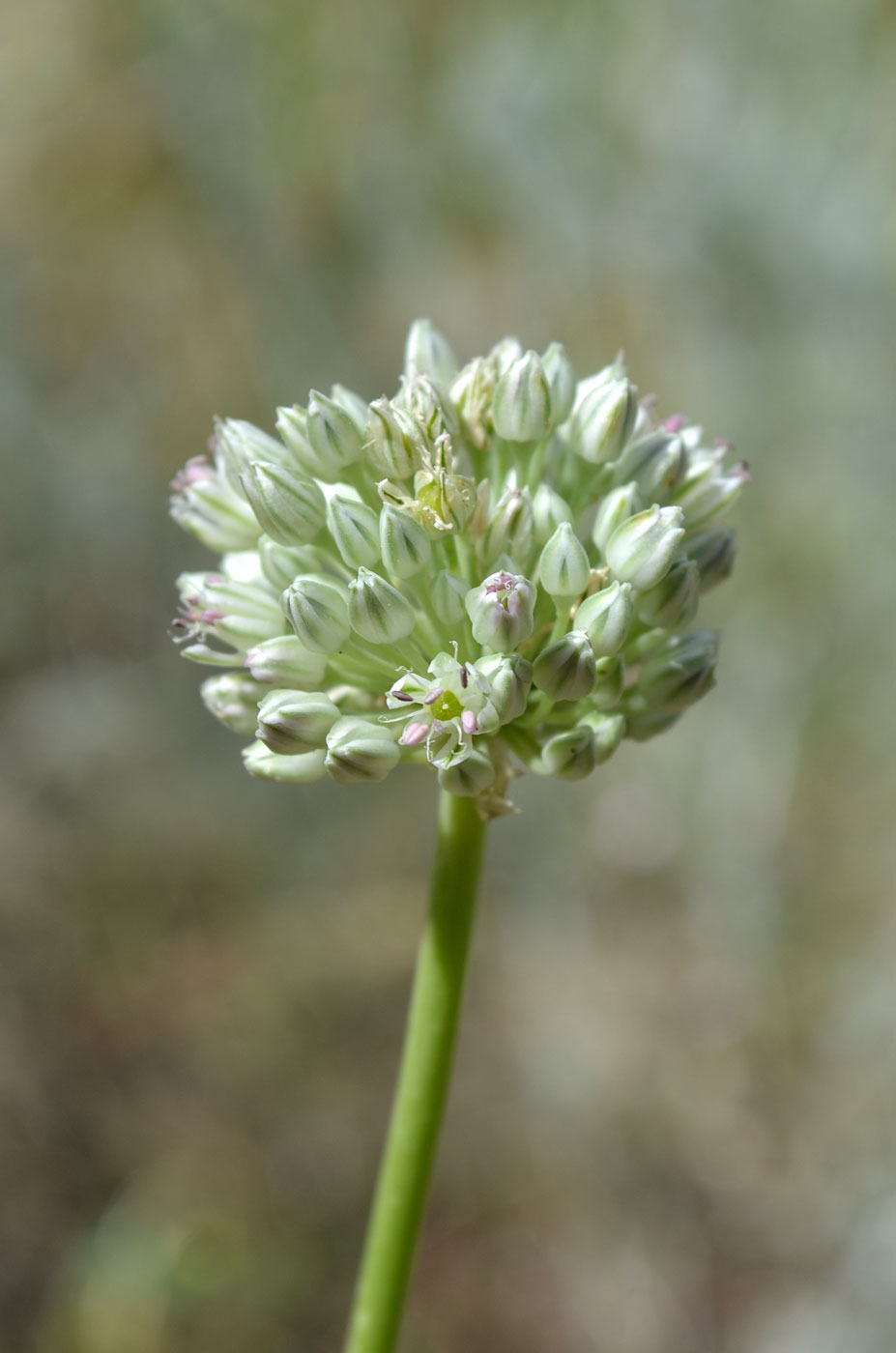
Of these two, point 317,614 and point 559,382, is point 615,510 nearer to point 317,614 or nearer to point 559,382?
point 559,382

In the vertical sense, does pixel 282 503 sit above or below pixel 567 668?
above

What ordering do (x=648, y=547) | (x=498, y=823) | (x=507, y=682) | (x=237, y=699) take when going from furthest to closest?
(x=498, y=823)
(x=237, y=699)
(x=648, y=547)
(x=507, y=682)

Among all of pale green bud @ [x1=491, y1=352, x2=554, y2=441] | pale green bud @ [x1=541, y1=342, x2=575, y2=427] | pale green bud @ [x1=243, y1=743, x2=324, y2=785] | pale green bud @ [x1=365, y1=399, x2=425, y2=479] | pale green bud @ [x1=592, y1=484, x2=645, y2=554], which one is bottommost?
pale green bud @ [x1=243, y1=743, x2=324, y2=785]

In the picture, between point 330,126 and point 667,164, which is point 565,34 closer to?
point 667,164

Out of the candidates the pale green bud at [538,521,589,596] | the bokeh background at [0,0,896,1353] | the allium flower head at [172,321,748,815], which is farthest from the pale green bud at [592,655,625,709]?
the bokeh background at [0,0,896,1353]

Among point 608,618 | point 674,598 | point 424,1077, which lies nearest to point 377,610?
point 608,618

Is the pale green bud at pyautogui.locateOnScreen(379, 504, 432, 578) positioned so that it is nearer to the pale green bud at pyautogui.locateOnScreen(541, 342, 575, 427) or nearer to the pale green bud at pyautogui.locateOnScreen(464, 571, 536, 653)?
the pale green bud at pyautogui.locateOnScreen(464, 571, 536, 653)

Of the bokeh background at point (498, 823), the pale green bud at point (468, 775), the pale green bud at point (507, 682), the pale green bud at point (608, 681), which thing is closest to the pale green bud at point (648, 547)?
the pale green bud at point (608, 681)
